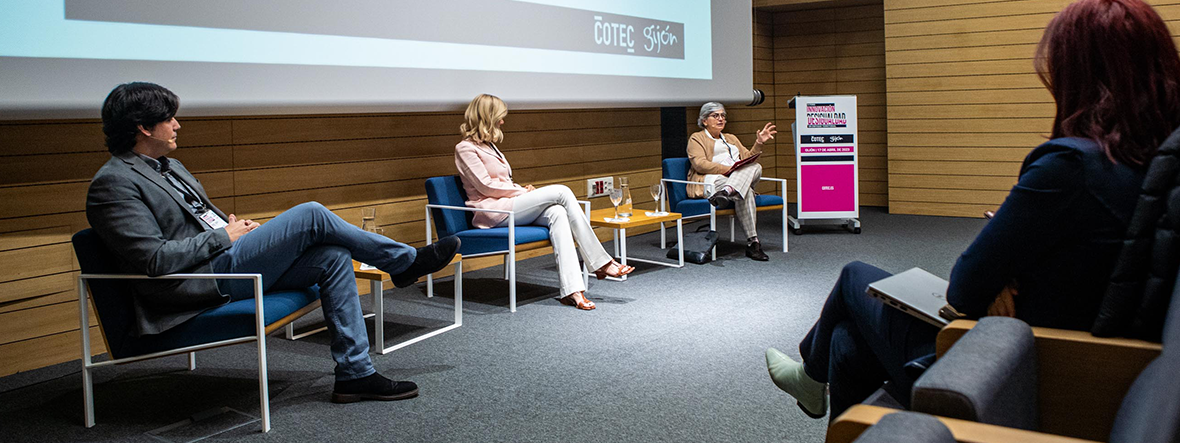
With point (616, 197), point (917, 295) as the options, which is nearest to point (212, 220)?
point (917, 295)

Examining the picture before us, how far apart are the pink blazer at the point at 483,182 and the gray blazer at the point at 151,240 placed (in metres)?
1.91

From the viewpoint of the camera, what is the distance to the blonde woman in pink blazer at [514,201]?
4.52 metres

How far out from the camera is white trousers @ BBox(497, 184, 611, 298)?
4473 mm

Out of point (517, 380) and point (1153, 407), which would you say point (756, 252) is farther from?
point (1153, 407)

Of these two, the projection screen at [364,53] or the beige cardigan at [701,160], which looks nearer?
the projection screen at [364,53]

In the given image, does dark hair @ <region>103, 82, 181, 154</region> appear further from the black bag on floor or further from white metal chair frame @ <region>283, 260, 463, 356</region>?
the black bag on floor

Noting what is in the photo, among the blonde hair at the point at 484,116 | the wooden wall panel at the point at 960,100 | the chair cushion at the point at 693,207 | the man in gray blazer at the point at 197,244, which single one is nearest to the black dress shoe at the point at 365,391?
the man in gray blazer at the point at 197,244

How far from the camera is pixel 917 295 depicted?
1772mm

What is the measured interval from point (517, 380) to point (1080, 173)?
213cm

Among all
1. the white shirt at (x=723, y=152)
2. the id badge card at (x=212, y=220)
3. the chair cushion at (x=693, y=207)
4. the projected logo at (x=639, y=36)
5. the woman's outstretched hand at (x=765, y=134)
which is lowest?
the chair cushion at (x=693, y=207)

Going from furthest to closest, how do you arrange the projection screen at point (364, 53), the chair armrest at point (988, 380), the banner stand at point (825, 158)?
the banner stand at point (825, 158) < the projection screen at point (364, 53) < the chair armrest at point (988, 380)

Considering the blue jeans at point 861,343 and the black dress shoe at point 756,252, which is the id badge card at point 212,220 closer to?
the blue jeans at point 861,343

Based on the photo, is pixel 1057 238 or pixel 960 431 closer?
pixel 960 431

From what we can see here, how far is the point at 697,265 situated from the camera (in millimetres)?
5586
